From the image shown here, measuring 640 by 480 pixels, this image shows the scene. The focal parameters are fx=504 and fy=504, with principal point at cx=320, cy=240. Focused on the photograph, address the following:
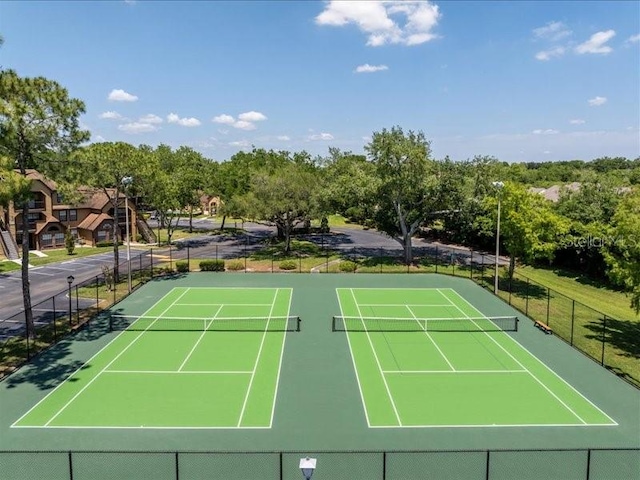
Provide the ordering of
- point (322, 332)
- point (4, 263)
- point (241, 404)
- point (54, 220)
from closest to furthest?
point (241, 404) < point (322, 332) < point (4, 263) < point (54, 220)

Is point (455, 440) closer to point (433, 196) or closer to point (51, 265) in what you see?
point (433, 196)

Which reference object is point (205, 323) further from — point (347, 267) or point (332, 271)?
point (347, 267)

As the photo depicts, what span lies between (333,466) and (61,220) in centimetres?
4927

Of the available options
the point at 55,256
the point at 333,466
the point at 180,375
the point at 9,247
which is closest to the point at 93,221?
the point at 55,256

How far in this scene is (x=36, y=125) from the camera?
20.3 meters

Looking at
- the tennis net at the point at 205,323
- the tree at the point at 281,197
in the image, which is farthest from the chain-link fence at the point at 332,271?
the tree at the point at 281,197

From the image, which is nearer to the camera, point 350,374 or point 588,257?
point 350,374

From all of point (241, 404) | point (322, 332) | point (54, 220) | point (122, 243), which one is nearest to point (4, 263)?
point (54, 220)


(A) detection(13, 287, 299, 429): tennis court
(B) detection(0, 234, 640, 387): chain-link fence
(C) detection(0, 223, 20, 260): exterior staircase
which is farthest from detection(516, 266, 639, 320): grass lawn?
(C) detection(0, 223, 20, 260): exterior staircase

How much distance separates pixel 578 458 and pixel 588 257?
2936cm

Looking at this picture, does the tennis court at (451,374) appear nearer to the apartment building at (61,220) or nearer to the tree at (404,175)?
the tree at (404,175)

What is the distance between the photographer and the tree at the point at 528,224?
29.8m

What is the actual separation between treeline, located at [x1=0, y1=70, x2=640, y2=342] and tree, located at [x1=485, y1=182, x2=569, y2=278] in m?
0.06

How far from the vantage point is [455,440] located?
14.0 meters
